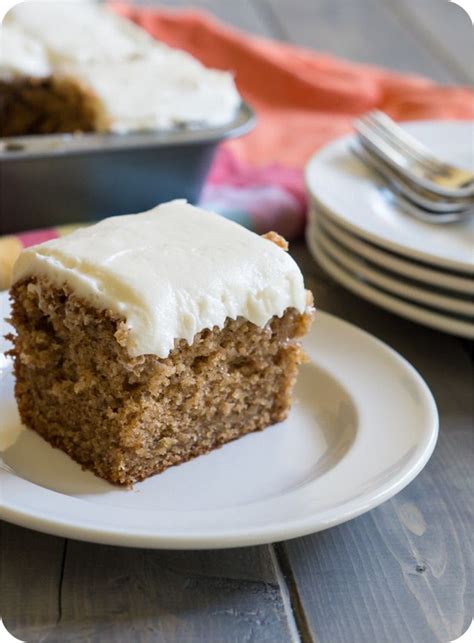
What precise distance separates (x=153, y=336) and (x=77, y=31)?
151cm

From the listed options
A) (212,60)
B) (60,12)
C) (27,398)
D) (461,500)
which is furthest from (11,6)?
(461,500)

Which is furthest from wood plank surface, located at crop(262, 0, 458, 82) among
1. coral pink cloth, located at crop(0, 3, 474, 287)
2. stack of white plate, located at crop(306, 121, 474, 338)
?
stack of white plate, located at crop(306, 121, 474, 338)

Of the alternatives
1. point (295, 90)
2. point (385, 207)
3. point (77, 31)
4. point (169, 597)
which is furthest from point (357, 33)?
point (169, 597)

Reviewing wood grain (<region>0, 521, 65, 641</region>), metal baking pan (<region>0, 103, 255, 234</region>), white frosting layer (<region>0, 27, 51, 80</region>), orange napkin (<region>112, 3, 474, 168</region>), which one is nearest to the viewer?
wood grain (<region>0, 521, 65, 641</region>)

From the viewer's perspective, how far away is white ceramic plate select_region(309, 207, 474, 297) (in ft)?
5.15

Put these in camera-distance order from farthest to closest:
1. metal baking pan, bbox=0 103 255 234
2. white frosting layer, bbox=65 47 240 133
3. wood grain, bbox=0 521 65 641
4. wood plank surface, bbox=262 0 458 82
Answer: wood plank surface, bbox=262 0 458 82 → white frosting layer, bbox=65 47 240 133 → metal baking pan, bbox=0 103 255 234 → wood grain, bbox=0 521 65 641

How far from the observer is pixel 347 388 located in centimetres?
145

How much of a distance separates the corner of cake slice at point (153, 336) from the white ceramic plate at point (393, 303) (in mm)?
317

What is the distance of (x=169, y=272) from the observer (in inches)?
47.9

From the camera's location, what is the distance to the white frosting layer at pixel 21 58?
229cm

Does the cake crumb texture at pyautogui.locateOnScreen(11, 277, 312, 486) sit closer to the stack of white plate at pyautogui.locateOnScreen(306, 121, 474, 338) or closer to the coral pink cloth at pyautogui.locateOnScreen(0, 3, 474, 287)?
the stack of white plate at pyautogui.locateOnScreen(306, 121, 474, 338)

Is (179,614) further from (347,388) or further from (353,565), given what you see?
(347,388)

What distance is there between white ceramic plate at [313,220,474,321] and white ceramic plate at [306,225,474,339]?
11mm

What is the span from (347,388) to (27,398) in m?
0.47
